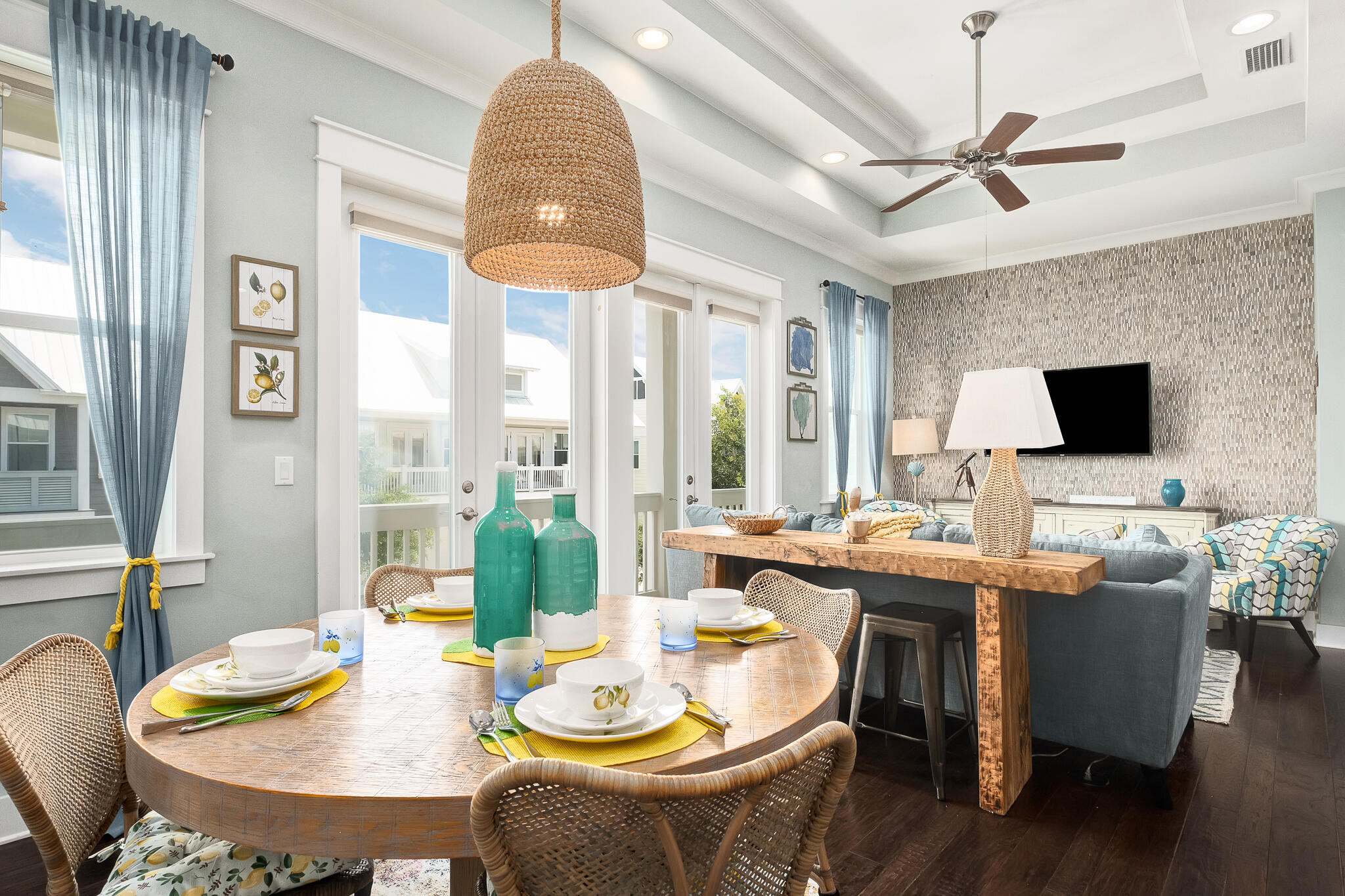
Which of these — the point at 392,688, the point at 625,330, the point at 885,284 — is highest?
the point at 885,284

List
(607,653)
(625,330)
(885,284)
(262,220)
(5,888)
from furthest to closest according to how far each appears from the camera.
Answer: (885,284)
(625,330)
(262,220)
(5,888)
(607,653)

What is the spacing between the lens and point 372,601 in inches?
85.0

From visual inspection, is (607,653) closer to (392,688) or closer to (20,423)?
(392,688)

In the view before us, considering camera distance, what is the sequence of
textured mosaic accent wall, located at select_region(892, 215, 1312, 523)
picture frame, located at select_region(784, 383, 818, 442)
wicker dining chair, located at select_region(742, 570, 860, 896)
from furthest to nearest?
picture frame, located at select_region(784, 383, 818, 442), textured mosaic accent wall, located at select_region(892, 215, 1312, 523), wicker dining chair, located at select_region(742, 570, 860, 896)

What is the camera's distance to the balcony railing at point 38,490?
6.82 feet

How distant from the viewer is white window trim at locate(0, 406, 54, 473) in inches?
82.1

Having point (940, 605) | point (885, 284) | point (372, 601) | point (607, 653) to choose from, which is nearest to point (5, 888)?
point (372, 601)

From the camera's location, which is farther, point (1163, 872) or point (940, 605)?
point (940, 605)

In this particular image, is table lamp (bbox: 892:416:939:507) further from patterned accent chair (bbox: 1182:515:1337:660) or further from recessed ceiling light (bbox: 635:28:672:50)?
recessed ceiling light (bbox: 635:28:672:50)

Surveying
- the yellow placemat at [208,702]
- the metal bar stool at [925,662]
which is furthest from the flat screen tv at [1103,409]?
the yellow placemat at [208,702]

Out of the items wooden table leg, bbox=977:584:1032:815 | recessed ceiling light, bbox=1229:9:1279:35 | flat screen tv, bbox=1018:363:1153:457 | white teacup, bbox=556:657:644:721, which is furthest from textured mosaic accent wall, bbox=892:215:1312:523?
white teacup, bbox=556:657:644:721

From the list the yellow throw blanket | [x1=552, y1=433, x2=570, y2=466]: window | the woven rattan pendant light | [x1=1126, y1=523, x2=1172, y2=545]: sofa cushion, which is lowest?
[x1=1126, y1=523, x2=1172, y2=545]: sofa cushion

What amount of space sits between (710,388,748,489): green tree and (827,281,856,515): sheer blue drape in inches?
38.1

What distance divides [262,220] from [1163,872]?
3.41m
